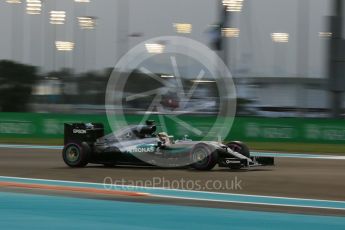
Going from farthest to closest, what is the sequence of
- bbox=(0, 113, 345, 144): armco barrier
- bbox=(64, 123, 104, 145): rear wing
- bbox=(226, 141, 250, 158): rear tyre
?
bbox=(0, 113, 345, 144): armco barrier < bbox=(64, 123, 104, 145): rear wing < bbox=(226, 141, 250, 158): rear tyre

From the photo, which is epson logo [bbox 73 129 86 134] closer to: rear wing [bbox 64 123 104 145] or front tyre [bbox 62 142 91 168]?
rear wing [bbox 64 123 104 145]

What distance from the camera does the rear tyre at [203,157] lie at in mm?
11523

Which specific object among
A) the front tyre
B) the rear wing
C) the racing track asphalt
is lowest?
the racing track asphalt

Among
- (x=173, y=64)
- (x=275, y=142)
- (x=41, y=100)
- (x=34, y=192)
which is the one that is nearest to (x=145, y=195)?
(x=34, y=192)

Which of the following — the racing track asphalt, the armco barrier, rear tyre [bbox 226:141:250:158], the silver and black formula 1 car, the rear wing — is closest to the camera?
the racing track asphalt

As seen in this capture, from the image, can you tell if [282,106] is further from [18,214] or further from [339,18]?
[18,214]

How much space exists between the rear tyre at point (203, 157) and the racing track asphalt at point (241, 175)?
0.55 feet

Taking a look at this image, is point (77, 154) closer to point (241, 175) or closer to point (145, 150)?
point (145, 150)

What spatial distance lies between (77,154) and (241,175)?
3456mm

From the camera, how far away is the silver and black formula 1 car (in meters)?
11.7

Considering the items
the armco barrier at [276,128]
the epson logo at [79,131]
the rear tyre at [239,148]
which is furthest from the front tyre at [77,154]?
the armco barrier at [276,128]

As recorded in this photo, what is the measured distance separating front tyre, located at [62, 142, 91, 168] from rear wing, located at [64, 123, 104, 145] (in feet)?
0.40

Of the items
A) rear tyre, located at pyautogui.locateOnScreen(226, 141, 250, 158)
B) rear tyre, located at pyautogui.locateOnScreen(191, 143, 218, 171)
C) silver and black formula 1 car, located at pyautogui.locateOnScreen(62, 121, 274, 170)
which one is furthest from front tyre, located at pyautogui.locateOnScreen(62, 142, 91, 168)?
rear tyre, located at pyautogui.locateOnScreen(226, 141, 250, 158)

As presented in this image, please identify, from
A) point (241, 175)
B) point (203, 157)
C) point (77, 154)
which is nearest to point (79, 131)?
point (77, 154)
